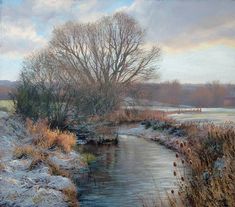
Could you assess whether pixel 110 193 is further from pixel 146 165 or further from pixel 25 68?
pixel 25 68

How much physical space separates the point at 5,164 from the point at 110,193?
12.7 ft

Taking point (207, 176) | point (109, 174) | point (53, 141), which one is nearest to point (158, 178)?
point (109, 174)

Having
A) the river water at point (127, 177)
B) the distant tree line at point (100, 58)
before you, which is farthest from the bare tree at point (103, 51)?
the river water at point (127, 177)

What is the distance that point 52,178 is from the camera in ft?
47.5

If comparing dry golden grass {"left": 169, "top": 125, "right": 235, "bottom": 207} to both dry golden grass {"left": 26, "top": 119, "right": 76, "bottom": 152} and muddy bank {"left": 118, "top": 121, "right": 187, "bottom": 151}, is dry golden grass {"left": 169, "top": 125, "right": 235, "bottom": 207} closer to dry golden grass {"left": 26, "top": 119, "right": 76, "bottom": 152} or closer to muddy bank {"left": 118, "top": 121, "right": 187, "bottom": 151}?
dry golden grass {"left": 26, "top": 119, "right": 76, "bottom": 152}

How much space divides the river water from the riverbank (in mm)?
580

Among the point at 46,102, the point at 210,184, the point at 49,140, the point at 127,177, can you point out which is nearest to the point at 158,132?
the point at 46,102

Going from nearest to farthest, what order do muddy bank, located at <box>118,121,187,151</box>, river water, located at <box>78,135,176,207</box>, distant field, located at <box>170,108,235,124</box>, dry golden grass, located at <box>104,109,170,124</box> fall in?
river water, located at <box>78,135,176,207</box> → muddy bank, located at <box>118,121,187,151</box> → distant field, located at <box>170,108,235,124</box> → dry golden grass, located at <box>104,109,170,124</box>

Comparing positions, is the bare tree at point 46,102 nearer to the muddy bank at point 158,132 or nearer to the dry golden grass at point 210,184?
the muddy bank at point 158,132

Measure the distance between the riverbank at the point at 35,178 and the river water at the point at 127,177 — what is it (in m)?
0.58

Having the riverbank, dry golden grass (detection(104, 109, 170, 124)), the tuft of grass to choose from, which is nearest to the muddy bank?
dry golden grass (detection(104, 109, 170, 124))

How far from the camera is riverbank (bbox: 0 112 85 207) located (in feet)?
41.0

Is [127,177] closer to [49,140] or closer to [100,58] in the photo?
[49,140]

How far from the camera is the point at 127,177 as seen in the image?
55.0ft
